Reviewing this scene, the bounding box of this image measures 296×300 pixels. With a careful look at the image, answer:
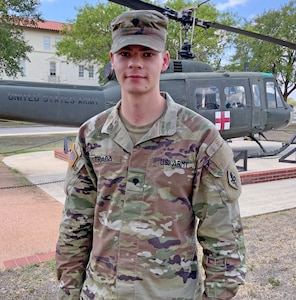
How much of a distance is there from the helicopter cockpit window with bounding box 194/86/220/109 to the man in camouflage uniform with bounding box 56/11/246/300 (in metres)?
6.14

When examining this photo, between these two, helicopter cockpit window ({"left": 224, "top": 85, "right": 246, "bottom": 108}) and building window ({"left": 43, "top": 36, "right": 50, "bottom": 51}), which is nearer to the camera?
helicopter cockpit window ({"left": 224, "top": 85, "right": 246, "bottom": 108})

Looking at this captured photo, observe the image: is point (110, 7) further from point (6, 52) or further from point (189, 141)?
point (189, 141)

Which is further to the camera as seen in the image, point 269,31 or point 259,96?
point 269,31

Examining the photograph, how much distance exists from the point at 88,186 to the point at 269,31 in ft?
87.7

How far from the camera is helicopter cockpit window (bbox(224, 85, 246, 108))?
776cm

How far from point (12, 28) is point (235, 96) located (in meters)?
17.1

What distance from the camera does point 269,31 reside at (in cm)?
2511

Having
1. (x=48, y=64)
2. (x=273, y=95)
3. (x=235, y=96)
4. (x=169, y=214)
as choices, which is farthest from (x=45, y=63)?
(x=169, y=214)

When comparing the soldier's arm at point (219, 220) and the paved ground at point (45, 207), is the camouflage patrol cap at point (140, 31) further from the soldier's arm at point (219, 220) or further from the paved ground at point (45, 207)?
the paved ground at point (45, 207)

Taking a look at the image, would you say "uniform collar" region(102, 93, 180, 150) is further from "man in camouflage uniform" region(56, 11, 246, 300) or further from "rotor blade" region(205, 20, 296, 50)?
"rotor blade" region(205, 20, 296, 50)

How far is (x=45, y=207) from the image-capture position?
16.9ft

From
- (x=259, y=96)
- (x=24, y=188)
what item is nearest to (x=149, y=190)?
(x=24, y=188)

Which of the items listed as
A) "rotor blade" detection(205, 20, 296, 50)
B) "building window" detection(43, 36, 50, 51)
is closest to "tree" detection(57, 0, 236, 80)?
"rotor blade" detection(205, 20, 296, 50)

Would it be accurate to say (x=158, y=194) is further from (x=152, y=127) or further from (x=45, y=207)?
(x=45, y=207)
